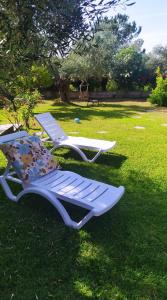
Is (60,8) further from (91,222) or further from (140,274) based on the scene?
(140,274)

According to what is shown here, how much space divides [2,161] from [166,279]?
5.18m

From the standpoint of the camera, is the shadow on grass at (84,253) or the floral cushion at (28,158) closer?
the shadow on grass at (84,253)

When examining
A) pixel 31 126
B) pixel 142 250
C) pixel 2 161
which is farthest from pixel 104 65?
pixel 142 250

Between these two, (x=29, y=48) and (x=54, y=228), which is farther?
(x=29, y=48)

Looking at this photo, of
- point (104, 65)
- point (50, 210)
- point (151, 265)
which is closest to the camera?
point (151, 265)

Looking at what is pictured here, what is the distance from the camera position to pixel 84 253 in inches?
159

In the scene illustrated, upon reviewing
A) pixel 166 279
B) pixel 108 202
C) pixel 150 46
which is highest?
pixel 150 46

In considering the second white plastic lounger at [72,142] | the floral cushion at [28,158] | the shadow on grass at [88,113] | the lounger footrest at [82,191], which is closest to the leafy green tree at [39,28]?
the floral cushion at [28,158]

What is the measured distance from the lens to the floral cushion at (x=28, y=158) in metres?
5.32

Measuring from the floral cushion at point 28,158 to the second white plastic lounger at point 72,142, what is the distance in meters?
1.98

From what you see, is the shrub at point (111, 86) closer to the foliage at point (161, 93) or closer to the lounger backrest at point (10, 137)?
the foliage at point (161, 93)

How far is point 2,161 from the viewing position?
25.3 ft

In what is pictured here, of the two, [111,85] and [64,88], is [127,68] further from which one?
[64,88]

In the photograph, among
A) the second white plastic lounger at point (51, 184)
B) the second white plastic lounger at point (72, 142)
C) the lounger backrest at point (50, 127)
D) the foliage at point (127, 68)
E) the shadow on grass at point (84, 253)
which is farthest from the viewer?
the foliage at point (127, 68)
